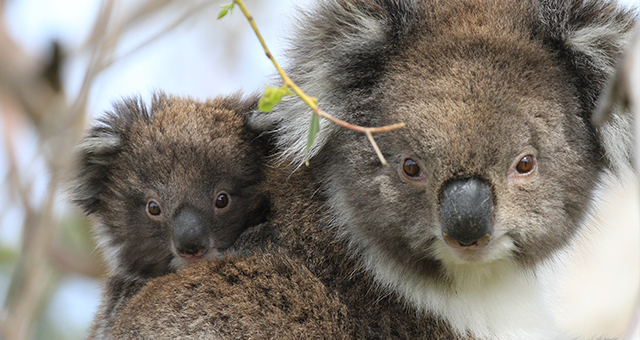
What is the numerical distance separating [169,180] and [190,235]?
0.33 meters

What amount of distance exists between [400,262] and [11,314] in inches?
58.1

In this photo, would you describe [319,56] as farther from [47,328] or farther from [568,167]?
[47,328]

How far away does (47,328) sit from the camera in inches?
186

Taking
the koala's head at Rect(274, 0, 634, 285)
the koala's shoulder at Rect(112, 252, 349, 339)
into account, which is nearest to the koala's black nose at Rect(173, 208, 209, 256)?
the koala's shoulder at Rect(112, 252, 349, 339)

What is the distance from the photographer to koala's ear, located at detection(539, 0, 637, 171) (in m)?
2.66

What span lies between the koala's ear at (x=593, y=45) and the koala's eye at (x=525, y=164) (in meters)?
0.37

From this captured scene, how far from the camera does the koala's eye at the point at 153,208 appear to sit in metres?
3.13

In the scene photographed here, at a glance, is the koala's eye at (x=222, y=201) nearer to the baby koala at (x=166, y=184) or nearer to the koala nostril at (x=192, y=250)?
the baby koala at (x=166, y=184)

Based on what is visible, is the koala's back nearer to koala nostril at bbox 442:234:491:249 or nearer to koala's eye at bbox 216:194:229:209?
koala's eye at bbox 216:194:229:209

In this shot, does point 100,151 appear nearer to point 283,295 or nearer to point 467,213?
point 283,295

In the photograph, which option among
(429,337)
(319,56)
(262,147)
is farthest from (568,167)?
(262,147)

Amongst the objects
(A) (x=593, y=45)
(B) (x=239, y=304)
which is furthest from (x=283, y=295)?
(A) (x=593, y=45)

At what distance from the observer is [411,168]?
2.56 m

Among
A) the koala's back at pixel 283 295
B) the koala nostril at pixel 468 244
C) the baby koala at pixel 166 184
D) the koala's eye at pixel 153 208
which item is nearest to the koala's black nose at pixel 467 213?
the koala nostril at pixel 468 244
